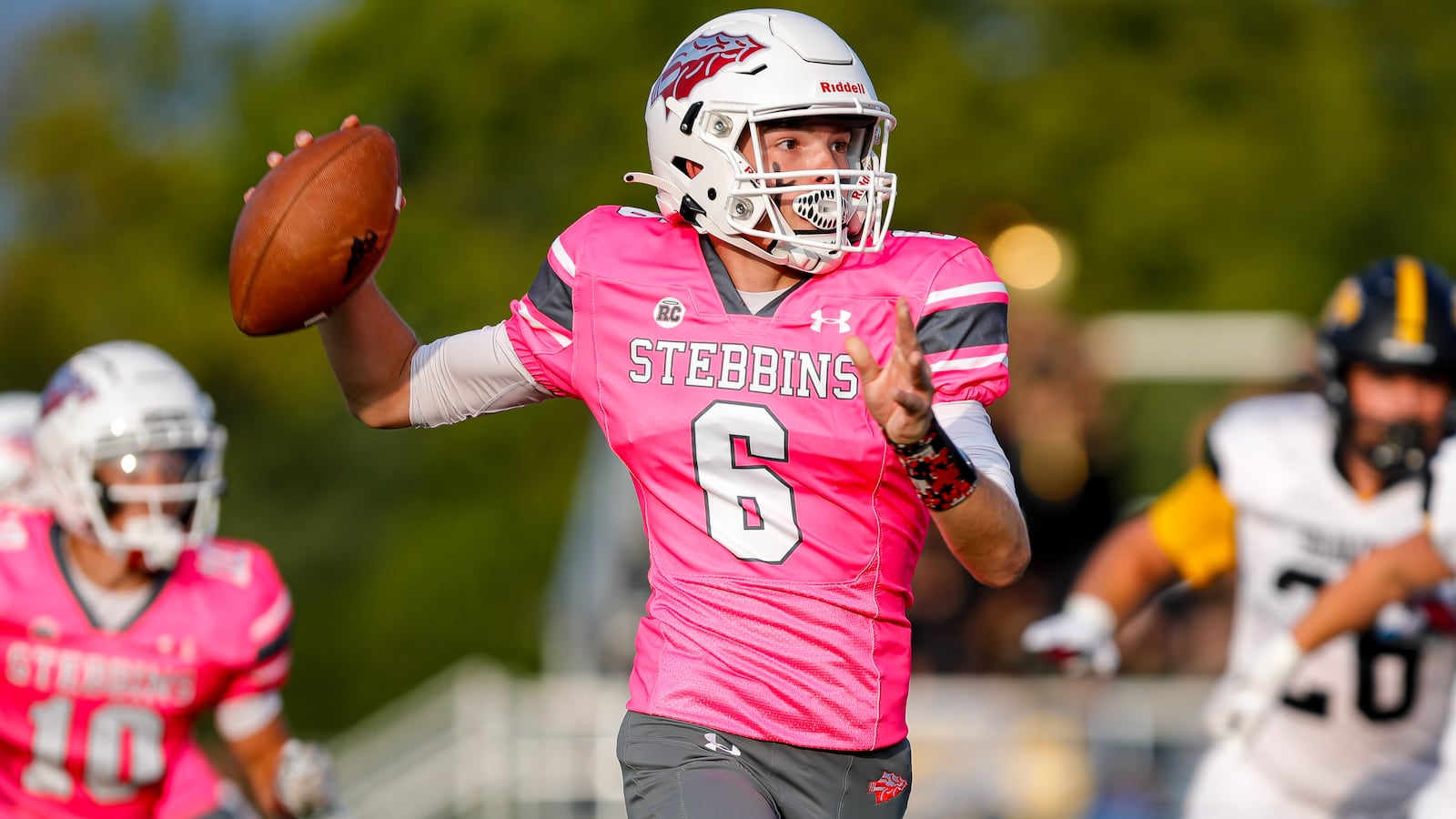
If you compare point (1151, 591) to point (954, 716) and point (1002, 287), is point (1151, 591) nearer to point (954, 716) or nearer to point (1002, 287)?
point (1002, 287)

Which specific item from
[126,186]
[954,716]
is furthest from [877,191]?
[126,186]

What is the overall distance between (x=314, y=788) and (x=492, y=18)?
18.0 m

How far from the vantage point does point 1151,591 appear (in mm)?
5766

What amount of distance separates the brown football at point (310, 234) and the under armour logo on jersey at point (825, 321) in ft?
2.90

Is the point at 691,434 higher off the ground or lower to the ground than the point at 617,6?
higher

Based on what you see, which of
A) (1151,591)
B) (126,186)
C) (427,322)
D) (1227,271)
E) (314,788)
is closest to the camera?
(314,788)

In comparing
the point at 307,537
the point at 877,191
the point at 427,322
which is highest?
the point at 877,191

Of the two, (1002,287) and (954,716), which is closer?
(1002,287)

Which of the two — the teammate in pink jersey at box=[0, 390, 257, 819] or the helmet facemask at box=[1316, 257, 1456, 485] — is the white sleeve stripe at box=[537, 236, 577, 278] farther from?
the helmet facemask at box=[1316, 257, 1456, 485]

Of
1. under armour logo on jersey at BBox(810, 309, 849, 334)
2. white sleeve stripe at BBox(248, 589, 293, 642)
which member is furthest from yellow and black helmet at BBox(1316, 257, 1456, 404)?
white sleeve stripe at BBox(248, 589, 293, 642)

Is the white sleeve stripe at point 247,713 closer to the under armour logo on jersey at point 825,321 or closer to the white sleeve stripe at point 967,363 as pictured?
the under armour logo on jersey at point 825,321

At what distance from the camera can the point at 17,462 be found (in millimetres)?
6617

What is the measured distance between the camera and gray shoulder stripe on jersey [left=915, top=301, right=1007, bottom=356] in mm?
3625

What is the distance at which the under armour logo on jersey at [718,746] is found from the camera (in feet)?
11.8
